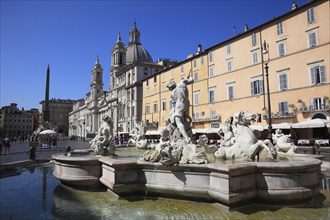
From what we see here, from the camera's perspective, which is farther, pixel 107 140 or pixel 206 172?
pixel 107 140

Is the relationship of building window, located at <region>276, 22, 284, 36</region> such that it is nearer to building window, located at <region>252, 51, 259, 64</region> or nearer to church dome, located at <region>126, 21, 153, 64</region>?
building window, located at <region>252, 51, 259, 64</region>

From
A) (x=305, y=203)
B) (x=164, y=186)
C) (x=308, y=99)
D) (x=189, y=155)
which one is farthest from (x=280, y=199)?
(x=308, y=99)

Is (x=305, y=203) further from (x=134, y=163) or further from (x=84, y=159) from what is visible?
(x=84, y=159)

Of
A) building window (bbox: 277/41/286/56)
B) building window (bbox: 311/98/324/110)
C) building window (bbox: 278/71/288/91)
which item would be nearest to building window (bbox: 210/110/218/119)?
building window (bbox: 278/71/288/91)

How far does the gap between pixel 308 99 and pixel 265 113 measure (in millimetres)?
4181

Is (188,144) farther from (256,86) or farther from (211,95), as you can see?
(211,95)

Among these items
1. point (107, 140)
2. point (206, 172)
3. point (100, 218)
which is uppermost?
point (107, 140)

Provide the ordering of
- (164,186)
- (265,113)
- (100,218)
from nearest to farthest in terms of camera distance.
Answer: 1. (100,218)
2. (164,186)
3. (265,113)

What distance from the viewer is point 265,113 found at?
2512cm

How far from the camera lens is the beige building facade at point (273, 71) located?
70.8 ft

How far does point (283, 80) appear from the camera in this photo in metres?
24.4

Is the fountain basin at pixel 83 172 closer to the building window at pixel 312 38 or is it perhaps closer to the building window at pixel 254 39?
the building window at pixel 312 38

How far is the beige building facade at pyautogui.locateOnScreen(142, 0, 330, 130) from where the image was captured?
21578 mm

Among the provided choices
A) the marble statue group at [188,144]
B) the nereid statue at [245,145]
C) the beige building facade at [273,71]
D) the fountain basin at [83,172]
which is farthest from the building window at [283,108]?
the fountain basin at [83,172]
